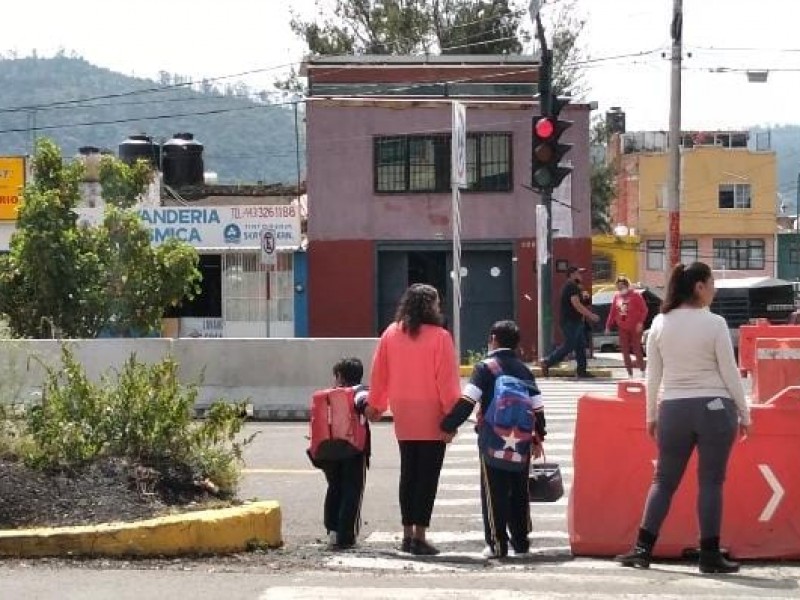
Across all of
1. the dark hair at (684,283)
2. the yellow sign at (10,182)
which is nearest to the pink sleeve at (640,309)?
the dark hair at (684,283)

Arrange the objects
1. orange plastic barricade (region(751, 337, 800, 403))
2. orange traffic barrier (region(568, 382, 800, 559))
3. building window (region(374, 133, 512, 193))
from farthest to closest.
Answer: building window (region(374, 133, 512, 193))
orange plastic barricade (region(751, 337, 800, 403))
orange traffic barrier (region(568, 382, 800, 559))

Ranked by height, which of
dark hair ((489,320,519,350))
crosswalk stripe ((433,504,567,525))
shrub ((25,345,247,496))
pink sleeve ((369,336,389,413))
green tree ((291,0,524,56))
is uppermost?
green tree ((291,0,524,56))

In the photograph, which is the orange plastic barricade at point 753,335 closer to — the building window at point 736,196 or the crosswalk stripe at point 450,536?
the crosswalk stripe at point 450,536

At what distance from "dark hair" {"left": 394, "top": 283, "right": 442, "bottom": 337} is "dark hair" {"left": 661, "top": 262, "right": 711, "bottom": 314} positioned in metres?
1.51

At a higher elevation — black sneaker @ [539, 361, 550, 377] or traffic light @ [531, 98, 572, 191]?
traffic light @ [531, 98, 572, 191]

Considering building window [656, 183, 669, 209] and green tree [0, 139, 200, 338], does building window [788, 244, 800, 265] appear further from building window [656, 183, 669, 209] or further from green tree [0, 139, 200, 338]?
green tree [0, 139, 200, 338]

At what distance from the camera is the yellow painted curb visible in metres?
8.64

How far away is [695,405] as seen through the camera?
830 centimetres

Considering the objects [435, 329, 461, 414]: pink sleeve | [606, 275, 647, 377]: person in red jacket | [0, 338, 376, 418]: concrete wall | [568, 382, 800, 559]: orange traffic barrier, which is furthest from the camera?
[606, 275, 647, 377]: person in red jacket

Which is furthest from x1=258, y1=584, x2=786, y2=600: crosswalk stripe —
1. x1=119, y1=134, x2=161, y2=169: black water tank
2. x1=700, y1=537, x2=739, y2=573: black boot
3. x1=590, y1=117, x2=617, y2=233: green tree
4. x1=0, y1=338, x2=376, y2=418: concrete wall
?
x1=590, y1=117, x2=617, y2=233: green tree

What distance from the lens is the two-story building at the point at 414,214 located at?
1433 inches

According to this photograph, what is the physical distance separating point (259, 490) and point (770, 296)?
106 feet

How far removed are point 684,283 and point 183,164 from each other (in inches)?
1531

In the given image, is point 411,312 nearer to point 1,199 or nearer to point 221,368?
point 221,368
